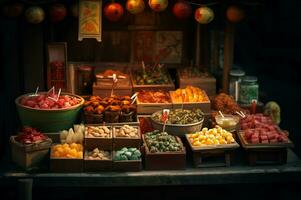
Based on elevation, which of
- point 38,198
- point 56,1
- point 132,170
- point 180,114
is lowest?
point 38,198

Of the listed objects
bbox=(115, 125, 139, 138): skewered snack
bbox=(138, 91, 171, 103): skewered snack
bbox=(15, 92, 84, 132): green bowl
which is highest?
bbox=(138, 91, 171, 103): skewered snack

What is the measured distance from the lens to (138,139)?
1034cm

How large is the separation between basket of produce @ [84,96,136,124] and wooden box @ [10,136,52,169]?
1.03m

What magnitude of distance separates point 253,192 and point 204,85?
7.69 feet

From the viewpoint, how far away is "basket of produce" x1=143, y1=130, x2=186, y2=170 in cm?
1019

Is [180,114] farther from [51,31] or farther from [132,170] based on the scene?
[51,31]

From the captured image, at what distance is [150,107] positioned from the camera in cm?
1147

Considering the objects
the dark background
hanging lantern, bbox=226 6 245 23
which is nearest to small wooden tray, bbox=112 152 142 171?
the dark background

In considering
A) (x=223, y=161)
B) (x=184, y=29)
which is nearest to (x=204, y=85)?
(x=184, y=29)

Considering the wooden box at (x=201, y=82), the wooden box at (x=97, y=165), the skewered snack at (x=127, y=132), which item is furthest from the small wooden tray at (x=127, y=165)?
the wooden box at (x=201, y=82)

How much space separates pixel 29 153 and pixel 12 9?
275 cm

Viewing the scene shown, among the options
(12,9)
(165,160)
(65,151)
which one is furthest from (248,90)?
(12,9)

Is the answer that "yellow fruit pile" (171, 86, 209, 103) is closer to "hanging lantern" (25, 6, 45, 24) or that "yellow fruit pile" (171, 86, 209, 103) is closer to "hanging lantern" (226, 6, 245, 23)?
"hanging lantern" (226, 6, 245, 23)

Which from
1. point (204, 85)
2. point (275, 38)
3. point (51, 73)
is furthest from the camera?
point (275, 38)
